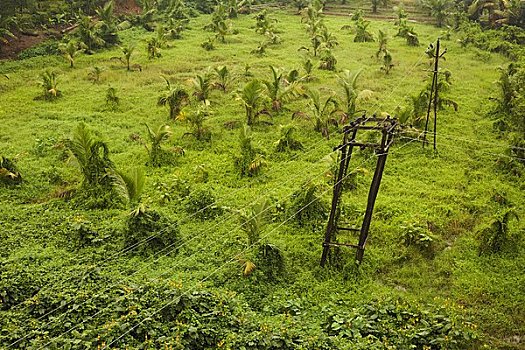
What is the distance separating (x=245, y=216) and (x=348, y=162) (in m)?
2.00

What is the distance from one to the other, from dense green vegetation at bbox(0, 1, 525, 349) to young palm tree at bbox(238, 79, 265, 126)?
0.04 meters

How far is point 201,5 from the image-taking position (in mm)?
29375

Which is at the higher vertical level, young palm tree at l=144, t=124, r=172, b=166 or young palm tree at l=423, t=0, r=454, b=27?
young palm tree at l=423, t=0, r=454, b=27

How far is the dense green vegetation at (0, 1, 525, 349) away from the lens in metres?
6.48

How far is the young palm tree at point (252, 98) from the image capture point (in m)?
12.7

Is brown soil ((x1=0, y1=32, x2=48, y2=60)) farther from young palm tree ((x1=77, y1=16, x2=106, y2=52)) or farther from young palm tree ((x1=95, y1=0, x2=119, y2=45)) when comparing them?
young palm tree ((x1=95, y1=0, x2=119, y2=45))

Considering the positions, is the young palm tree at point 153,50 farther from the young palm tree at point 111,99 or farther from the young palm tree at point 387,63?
the young palm tree at point 387,63

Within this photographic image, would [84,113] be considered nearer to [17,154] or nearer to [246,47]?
[17,154]

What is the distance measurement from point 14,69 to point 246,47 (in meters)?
9.21

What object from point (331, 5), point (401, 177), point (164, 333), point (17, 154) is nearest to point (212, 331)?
point (164, 333)

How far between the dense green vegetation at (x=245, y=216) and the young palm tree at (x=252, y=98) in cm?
4

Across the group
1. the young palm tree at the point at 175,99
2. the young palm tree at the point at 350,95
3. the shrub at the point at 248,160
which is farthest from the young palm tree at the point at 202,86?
→ the young palm tree at the point at 350,95

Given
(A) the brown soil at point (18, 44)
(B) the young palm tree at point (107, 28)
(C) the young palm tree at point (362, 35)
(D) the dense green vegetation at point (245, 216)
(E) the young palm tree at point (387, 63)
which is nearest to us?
(D) the dense green vegetation at point (245, 216)

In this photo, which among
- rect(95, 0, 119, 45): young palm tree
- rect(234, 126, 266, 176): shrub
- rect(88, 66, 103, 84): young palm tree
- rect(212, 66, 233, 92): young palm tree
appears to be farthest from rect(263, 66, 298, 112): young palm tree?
rect(95, 0, 119, 45): young palm tree
